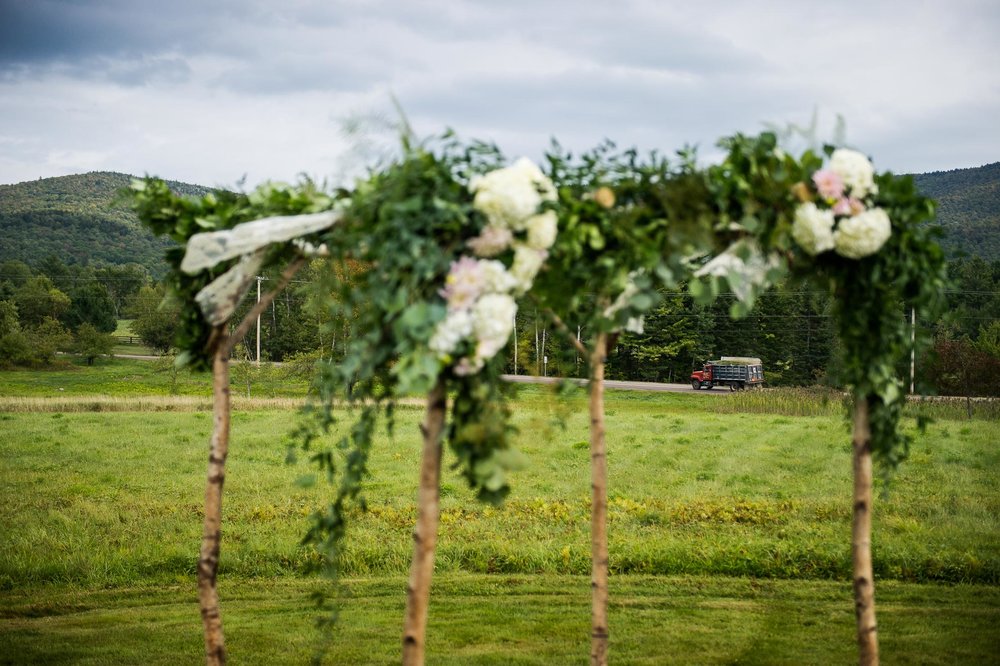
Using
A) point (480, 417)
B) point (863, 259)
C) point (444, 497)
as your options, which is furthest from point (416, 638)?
point (444, 497)

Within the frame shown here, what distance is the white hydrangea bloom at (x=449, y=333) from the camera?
10.9 feet

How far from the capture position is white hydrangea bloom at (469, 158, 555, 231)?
346cm

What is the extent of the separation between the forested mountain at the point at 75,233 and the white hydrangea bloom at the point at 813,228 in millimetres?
50432

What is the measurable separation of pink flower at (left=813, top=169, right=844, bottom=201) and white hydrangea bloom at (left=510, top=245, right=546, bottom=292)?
4.54ft

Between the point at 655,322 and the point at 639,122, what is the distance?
2978 centimetres

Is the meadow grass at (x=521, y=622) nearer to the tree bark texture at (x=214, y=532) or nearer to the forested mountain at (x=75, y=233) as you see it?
the tree bark texture at (x=214, y=532)

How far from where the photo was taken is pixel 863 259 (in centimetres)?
413

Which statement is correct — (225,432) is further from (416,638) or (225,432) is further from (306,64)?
(306,64)

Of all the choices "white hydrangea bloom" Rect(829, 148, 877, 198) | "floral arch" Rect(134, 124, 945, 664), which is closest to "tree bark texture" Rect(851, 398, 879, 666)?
"floral arch" Rect(134, 124, 945, 664)

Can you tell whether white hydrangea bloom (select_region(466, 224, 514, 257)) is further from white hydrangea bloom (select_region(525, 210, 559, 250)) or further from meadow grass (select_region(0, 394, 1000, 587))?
meadow grass (select_region(0, 394, 1000, 587))

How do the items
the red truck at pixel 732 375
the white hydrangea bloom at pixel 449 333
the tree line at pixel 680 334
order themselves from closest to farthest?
the white hydrangea bloom at pixel 449 333, the red truck at pixel 732 375, the tree line at pixel 680 334

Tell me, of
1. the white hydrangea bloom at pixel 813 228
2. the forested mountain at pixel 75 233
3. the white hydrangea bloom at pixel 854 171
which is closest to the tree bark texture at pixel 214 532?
the white hydrangea bloom at pixel 813 228

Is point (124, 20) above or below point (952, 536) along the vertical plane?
above

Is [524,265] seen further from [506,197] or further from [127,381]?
[127,381]
